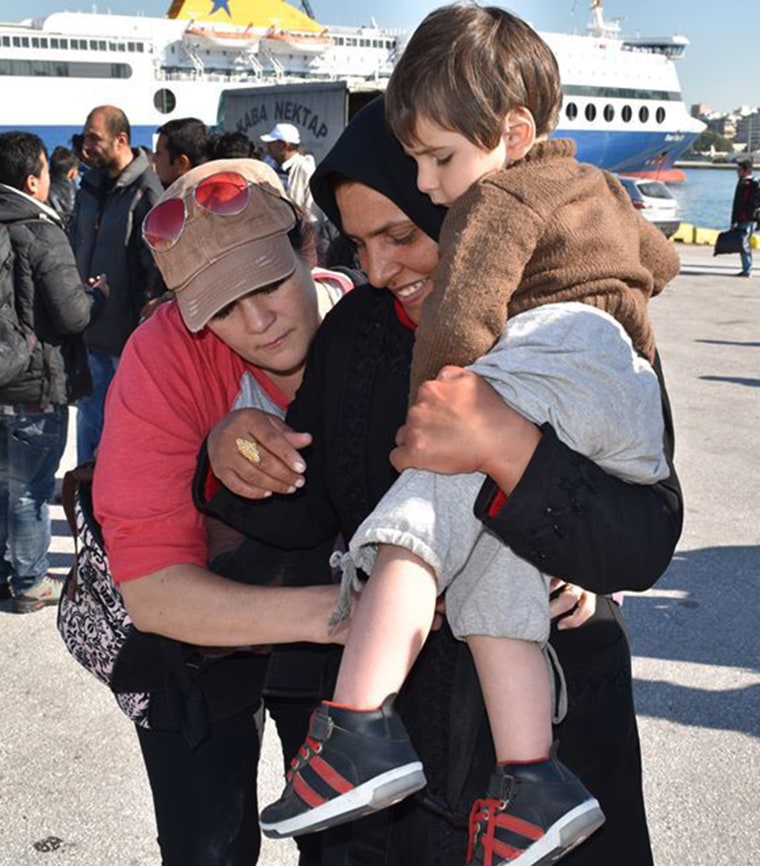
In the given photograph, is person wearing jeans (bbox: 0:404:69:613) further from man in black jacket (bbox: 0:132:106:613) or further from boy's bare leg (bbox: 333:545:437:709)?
boy's bare leg (bbox: 333:545:437:709)

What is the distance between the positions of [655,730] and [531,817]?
258 centimetres

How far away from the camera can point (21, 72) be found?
111ft

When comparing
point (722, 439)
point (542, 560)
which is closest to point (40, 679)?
point (542, 560)

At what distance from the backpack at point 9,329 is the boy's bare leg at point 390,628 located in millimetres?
3393

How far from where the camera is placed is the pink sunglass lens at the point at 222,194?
69.1 inches

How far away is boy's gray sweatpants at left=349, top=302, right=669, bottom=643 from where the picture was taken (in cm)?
144

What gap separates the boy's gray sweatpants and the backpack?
3367 mm

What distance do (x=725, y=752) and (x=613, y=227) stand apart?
8.93ft

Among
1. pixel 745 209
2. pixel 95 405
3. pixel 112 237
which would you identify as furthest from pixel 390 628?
pixel 745 209

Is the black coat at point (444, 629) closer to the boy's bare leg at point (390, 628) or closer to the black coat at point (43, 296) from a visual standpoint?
the boy's bare leg at point (390, 628)

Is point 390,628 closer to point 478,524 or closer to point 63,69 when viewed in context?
point 478,524

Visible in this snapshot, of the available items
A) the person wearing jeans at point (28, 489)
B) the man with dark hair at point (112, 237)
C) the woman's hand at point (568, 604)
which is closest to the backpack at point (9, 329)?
the person wearing jeans at point (28, 489)

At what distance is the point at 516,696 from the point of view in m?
1.53

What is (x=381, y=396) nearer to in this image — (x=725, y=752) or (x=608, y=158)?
(x=725, y=752)
